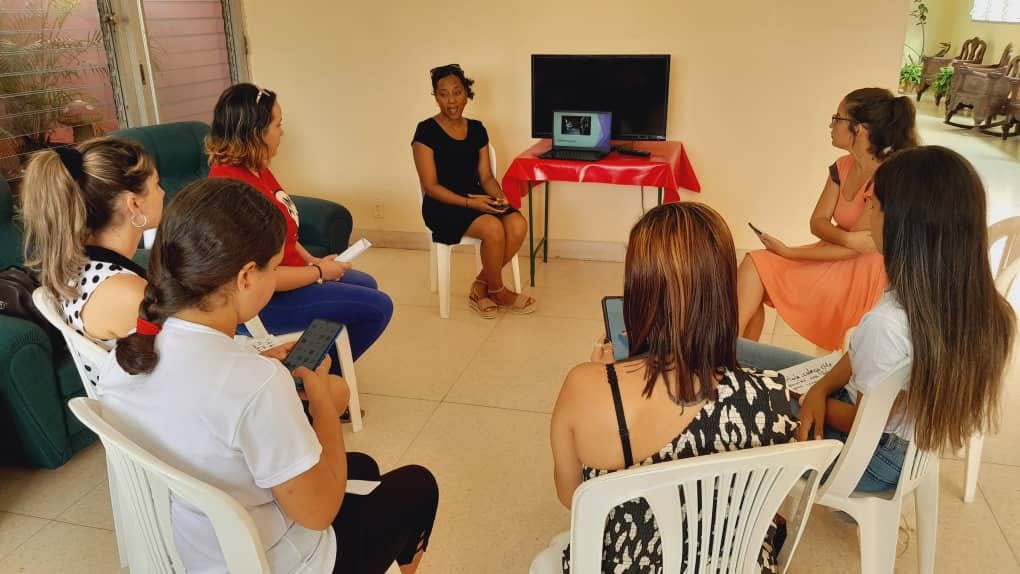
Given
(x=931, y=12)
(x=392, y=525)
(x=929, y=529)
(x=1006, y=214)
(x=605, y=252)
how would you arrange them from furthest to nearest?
1. (x=931, y=12)
2. (x=1006, y=214)
3. (x=605, y=252)
4. (x=929, y=529)
5. (x=392, y=525)

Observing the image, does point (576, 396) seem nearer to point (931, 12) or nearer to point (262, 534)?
point (262, 534)

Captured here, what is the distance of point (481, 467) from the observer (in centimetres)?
242

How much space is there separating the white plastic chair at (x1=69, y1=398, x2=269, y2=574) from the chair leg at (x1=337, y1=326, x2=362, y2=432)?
→ 1.30 metres

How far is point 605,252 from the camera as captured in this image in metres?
4.45

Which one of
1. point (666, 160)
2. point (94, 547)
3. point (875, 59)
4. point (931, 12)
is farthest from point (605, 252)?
point (931, 12)

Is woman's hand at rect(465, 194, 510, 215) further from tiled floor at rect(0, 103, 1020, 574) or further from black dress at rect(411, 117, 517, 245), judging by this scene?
tiled floor at rect(0, 103, 1020, 574)

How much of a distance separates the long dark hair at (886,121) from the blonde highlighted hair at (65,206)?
91.3 inches

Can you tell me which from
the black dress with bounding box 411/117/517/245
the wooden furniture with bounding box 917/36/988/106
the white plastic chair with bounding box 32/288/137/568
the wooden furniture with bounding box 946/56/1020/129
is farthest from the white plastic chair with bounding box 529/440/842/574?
the wooden furniture with bounding box 917/36/988/106

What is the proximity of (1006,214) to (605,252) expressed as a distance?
3.29m

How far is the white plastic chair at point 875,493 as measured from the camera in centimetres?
144

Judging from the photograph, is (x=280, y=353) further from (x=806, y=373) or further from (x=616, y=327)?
(x=806, y=373)

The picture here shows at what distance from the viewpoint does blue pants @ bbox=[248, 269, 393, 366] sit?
2.43 meters

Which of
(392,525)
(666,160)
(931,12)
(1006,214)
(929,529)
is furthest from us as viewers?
(931,12)

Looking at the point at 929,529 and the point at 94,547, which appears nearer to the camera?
the point at 929,529
